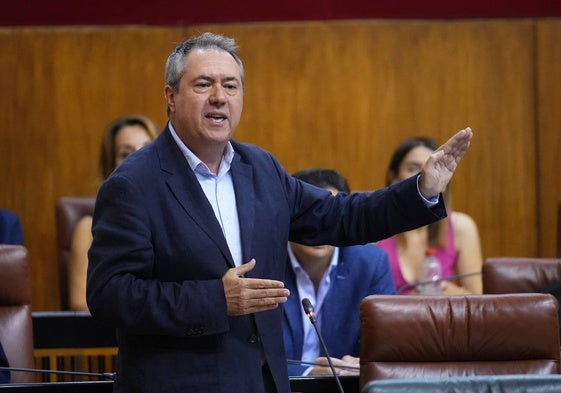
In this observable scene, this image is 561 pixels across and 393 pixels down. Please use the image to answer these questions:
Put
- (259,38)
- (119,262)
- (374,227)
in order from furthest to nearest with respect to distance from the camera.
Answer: (259,38) < (374,227) < (119,262)

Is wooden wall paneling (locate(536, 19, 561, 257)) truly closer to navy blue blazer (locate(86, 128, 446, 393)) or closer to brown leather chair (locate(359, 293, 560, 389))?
brown leather chair (locate(359, 293, 560, 389))

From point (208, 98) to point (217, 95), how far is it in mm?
21

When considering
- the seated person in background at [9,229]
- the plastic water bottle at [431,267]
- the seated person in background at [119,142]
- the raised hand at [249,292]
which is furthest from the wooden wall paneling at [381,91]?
the raised hand at [249,292]

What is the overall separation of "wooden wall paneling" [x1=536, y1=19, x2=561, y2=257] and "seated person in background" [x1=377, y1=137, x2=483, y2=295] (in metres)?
0.92

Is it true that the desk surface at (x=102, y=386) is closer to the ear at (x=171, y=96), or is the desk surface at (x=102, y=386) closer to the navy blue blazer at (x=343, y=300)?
the navy blue blazer at (x=343, y=300)

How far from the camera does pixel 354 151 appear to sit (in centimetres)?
527

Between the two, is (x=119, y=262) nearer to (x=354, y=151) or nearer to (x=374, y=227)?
(x=374, y=227)

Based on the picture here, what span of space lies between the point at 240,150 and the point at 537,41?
3235 mm

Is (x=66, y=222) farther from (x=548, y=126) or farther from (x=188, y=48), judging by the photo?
(x=188, y=48)

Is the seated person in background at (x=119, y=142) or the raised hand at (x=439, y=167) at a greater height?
the seated person in background at (x=119, y=142)

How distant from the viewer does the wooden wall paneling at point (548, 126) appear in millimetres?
5254

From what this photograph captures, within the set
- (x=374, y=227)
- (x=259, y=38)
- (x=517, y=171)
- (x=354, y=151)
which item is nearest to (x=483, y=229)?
(x=517, y=171)

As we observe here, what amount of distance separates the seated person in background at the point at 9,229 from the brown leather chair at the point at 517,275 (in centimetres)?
188

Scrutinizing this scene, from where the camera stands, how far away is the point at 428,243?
443cm
